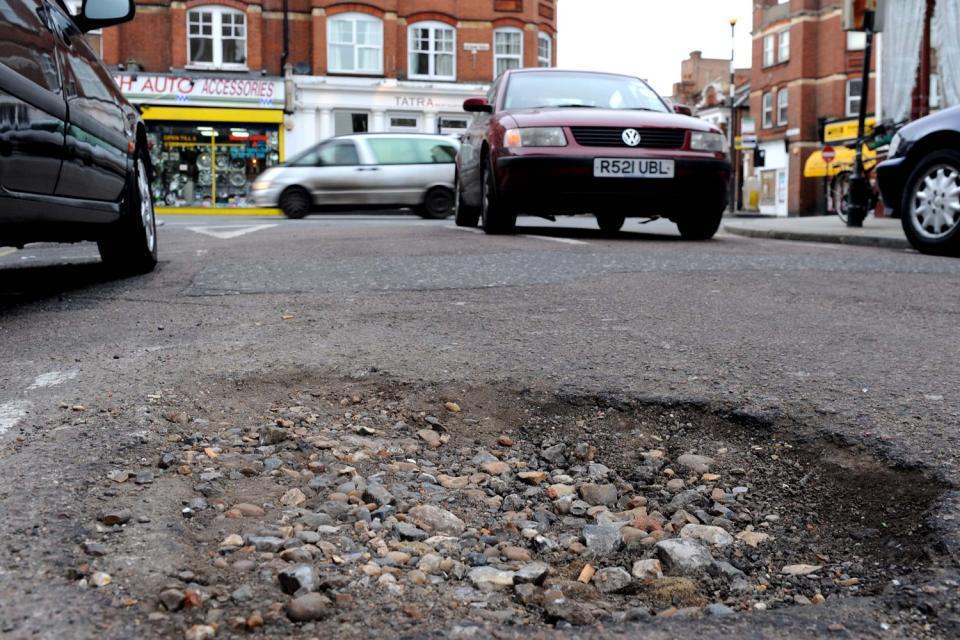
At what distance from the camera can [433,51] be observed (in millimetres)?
A: 32625

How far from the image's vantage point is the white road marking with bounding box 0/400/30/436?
2326 millimetres

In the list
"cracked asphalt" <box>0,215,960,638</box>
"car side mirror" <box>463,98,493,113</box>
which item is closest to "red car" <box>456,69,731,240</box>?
"car side mirror" <box>463,98,493,113</box>

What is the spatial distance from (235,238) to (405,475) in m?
7.26

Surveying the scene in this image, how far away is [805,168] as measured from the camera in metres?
41.2

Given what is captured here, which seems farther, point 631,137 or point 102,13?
point 631,137

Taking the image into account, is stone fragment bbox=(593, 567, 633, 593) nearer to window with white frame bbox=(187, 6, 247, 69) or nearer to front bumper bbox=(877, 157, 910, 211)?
front bumper bbox=(877, 157, 910, 211)

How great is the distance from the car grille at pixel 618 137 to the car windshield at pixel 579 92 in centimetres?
75

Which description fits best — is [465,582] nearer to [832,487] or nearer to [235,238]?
[832,487]

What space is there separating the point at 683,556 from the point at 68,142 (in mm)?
3698

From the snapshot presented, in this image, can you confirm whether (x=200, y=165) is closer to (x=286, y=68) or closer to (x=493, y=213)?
(x=286, y=68)

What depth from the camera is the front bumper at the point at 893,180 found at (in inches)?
311

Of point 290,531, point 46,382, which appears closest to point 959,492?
point 290,531

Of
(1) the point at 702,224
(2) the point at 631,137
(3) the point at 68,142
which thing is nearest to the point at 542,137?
(2) the point at 631,137

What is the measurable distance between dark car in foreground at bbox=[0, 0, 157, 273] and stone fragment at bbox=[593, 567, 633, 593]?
10.0 ft
